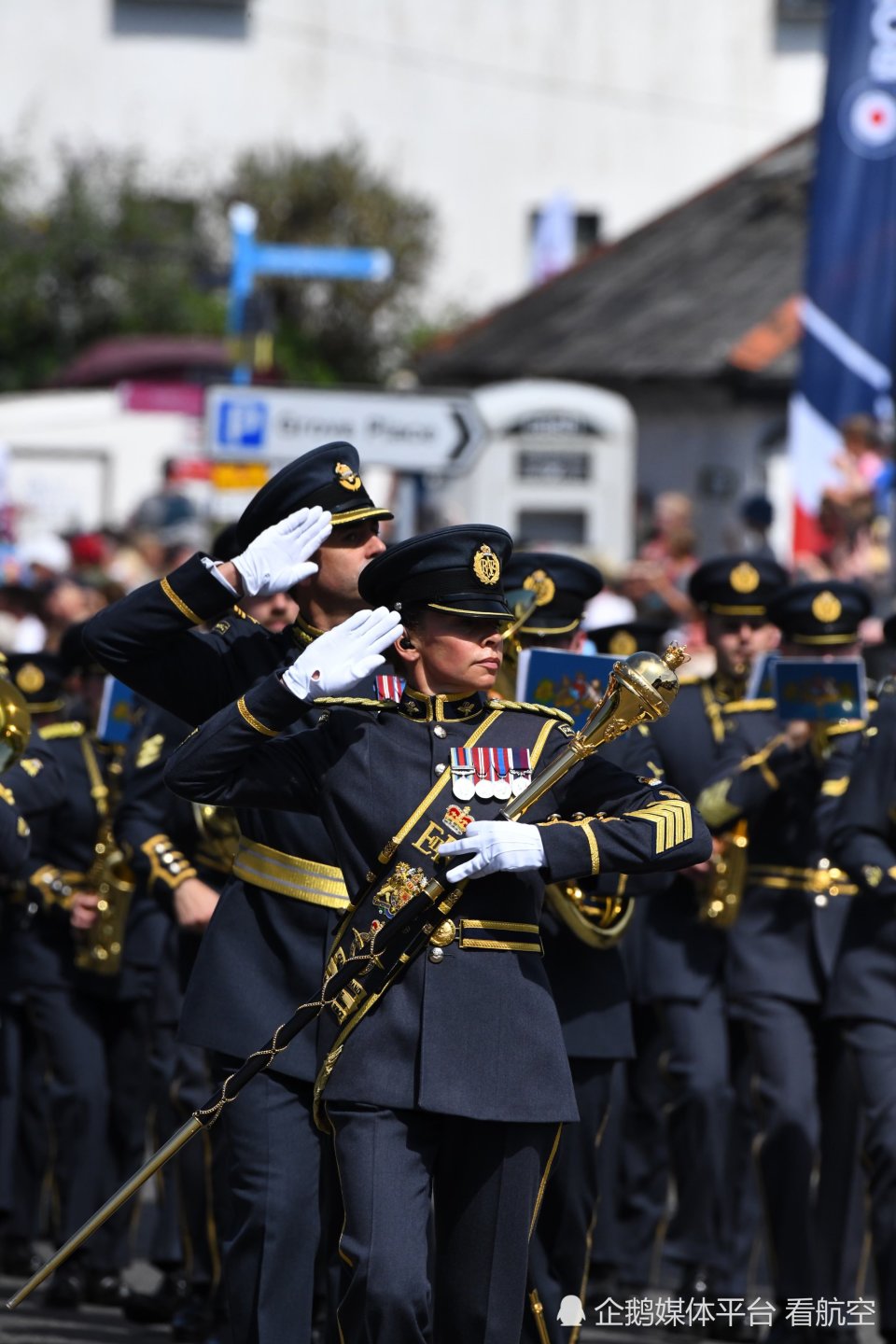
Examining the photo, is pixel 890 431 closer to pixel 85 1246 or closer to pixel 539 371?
pixel 85 1246

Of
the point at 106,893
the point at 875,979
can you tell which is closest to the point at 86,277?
the point at 106,893

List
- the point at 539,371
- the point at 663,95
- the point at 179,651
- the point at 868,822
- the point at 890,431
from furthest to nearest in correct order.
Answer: the point at 663,95
the point at 539,371
the point at 890,431
the point at 868,822
the point at 179,651

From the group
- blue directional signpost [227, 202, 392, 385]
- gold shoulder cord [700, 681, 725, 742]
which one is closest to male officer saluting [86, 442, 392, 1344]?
gold shoulder cord [700, 681, 725, 742]

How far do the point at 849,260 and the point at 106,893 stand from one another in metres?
7.14

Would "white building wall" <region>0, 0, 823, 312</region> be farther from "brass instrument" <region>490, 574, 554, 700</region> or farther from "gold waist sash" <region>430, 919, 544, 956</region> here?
"gold waist sash" <region>430, 919, 544, 956</region>

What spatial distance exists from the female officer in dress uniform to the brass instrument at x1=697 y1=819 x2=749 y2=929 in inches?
110

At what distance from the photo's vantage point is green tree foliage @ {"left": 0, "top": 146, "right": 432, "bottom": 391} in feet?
121

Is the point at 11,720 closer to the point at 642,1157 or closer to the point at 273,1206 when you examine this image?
the point at 273,1206

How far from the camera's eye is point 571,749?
227 inches

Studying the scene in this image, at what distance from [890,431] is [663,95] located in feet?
91.2

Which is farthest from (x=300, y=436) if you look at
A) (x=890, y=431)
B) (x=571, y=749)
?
(x=571, y=749)

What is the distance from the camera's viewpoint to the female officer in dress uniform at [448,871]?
223 inches

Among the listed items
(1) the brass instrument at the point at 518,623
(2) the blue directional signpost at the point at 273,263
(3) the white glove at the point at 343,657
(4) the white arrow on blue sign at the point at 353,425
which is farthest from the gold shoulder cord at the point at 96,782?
(2) the blue directional signpost at the point at 273,263

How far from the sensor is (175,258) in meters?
37.3
